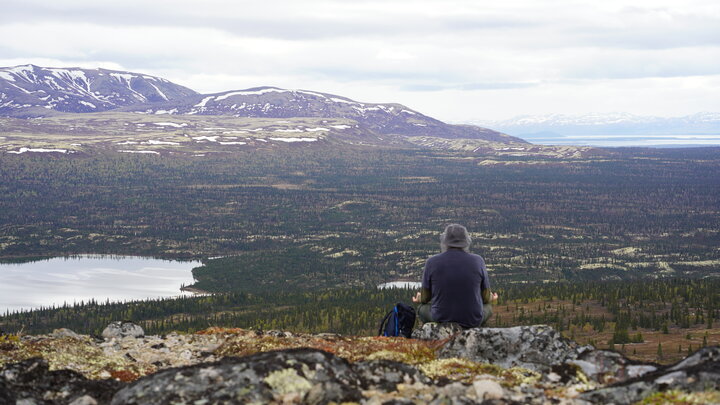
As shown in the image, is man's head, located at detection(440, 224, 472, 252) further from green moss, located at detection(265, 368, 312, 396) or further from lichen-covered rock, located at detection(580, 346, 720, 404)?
green moss, located at detection(265, 368, 312, 396)

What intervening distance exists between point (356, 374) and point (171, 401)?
3421 millimetres

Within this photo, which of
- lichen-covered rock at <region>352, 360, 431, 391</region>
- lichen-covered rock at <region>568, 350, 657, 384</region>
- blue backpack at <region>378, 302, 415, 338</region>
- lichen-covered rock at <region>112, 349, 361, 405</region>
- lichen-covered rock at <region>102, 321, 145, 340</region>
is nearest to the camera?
lichen-covered rock at <region>112, 349, 361, 405</region>

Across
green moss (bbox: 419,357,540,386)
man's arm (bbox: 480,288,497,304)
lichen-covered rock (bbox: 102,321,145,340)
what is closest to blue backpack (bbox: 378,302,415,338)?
man's arm (bbox: 480,288,497,304)

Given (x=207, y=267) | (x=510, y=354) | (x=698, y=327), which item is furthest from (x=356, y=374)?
(x=207, y=267)

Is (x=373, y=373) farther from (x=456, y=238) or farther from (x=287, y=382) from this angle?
(x=456, y=238)

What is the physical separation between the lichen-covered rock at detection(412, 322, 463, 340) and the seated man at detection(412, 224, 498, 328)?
0.76ft

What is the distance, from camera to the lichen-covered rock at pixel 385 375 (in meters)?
12.3

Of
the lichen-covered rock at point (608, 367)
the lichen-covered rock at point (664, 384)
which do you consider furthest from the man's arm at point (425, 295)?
the lichen-covered rock at point (664, 384)

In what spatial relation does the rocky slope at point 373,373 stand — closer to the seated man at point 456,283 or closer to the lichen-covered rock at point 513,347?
the lichen-covered rock at point 513,347

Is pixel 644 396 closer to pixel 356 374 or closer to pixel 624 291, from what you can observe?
pixel 356 374

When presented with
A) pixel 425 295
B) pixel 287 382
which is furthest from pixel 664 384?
pixel 425 295

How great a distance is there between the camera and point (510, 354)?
15508 millimetres

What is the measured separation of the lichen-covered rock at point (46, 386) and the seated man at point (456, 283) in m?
8.22

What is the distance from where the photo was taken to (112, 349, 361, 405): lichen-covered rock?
11.1 meters
